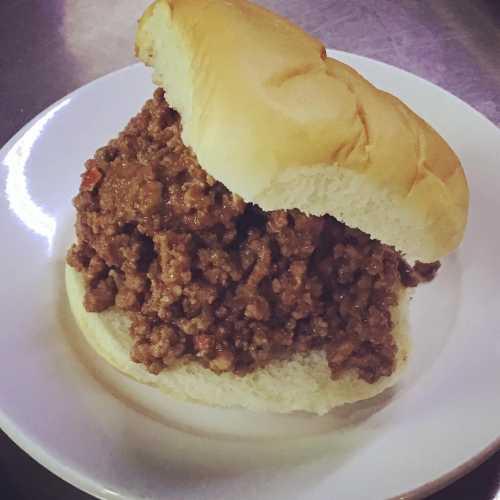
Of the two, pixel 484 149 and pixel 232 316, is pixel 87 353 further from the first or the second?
pixel 484 149

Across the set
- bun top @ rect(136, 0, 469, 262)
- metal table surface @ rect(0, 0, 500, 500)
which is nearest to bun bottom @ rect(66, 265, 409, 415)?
bun top @ rect(136, 0, 469, 262)

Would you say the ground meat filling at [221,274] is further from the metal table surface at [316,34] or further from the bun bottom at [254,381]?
the metal table surface at [316,34]

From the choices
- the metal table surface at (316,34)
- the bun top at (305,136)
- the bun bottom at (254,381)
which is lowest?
the bun bottom at (254,381)

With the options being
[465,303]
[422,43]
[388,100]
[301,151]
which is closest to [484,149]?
[465,303]

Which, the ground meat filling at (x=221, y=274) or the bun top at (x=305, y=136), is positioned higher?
the bun top at (x=305, y=136)

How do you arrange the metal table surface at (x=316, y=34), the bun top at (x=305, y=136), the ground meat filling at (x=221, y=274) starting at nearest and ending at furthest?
the bun top at (x=305, y=136), the ground meat filling at (x=221, y=274), the metal table surface at (x=316, y=34)

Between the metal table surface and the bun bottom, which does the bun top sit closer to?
the bun bottom

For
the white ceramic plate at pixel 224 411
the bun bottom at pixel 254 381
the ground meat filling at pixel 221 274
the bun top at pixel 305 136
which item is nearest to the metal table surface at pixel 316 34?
the white ceramic plate at pixel 224 411
